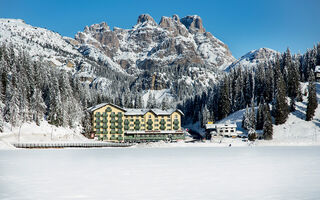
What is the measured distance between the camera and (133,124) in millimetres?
137750

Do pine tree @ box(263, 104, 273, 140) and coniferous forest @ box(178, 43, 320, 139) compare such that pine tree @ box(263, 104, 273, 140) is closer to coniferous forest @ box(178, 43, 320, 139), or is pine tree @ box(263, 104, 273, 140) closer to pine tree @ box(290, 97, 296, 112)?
coniferous forest @ box(178, 43, 320, 139)

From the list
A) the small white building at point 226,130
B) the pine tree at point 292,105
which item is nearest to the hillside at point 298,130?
the pine tree at point 292,105

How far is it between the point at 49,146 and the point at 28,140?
10.7m

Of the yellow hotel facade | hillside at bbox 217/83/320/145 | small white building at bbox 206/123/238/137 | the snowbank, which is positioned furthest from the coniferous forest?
the snowbank

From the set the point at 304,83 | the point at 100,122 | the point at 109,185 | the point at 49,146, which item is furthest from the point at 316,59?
the point at 109,185

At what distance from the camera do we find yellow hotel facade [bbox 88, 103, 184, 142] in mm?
Result: 129750

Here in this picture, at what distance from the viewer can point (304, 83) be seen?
149875 mm

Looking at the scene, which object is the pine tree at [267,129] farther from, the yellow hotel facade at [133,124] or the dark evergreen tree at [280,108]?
the yellow hotel facade at [133,124]

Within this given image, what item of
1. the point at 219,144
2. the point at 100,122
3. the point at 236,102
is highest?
the point at 236,102

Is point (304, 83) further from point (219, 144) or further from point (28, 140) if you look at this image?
point (28, 140)

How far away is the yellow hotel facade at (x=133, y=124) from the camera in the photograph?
426 feet

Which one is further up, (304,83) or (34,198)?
(304,83)

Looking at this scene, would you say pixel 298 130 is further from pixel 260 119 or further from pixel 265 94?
pixel 265 94

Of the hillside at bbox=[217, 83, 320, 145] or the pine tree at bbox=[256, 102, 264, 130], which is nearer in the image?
the hillside at bbox=[217, 83, 320, 145]
